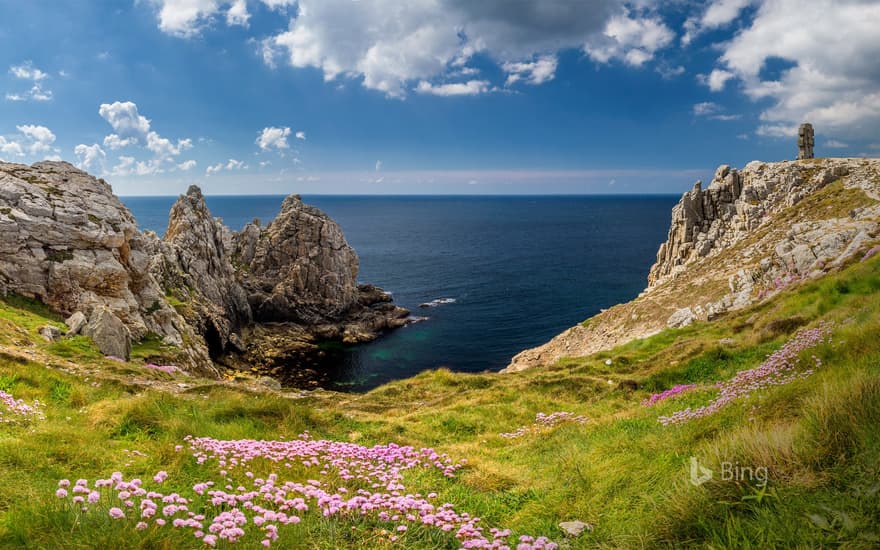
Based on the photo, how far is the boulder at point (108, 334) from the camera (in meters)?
25.4

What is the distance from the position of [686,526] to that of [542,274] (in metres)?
117

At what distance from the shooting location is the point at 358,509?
6406 mm

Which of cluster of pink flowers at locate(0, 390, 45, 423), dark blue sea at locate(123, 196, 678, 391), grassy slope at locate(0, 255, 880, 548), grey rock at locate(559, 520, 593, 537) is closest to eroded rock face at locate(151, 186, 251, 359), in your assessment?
dark blue sea at locate(123, 196, 678, 391)

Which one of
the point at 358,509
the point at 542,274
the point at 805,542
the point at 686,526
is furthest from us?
the point at 542,274

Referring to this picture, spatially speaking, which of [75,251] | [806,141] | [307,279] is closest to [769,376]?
[75,251]

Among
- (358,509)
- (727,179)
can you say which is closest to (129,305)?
(358,509)

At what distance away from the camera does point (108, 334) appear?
84.6ft

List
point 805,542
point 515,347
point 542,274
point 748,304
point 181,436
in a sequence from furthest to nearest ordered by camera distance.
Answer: point 542,274, point 515,347, point 748,304, point 181,436, point 805,542

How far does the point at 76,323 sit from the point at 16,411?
2035 cm

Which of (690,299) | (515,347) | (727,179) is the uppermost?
(727,179)

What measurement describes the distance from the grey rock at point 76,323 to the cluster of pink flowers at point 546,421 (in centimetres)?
2520

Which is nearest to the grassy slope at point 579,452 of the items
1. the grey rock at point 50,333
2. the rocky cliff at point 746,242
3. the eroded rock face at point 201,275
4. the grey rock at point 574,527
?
the grey rock at point 574,527

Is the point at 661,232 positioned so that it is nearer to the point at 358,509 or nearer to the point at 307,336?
the point at 307,336

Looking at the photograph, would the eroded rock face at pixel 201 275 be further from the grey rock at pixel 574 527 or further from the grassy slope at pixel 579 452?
the grey rock at pixel 574 527
